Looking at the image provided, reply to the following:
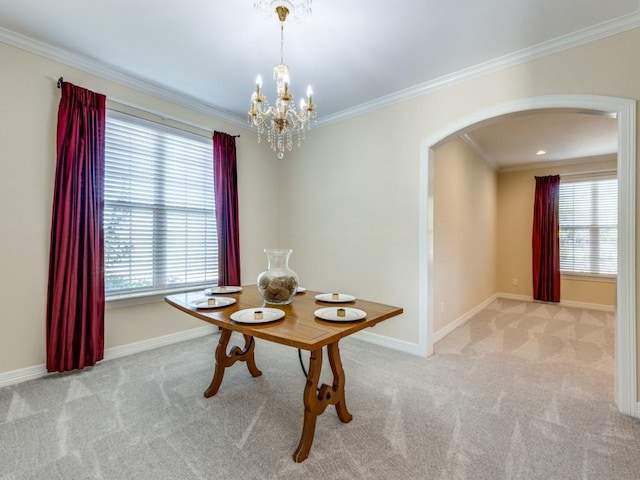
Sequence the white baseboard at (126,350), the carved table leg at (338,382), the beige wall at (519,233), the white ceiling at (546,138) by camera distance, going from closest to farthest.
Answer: the carved table leg at (338,382)
the white baseboard at (126,350)
the white ceiling at (546,138)
the beige wall at (519,233)

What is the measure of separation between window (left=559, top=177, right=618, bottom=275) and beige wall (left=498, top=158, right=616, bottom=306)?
0.89 ft

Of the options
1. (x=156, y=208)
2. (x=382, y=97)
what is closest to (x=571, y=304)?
(x=382, y=97)

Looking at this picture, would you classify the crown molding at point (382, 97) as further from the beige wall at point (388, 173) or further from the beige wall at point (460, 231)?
the beige wall at point (460, 231)

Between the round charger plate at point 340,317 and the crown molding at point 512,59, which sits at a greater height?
the crown molding at point 512,59

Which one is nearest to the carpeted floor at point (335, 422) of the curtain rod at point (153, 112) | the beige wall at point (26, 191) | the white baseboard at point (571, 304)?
the beige wall at point (26, 191)

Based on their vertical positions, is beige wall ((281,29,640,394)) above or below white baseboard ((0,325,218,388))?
above

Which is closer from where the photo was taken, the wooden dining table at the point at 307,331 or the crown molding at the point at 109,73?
the wooden dining table at the point at 307,331

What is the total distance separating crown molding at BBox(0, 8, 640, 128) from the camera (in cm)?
210

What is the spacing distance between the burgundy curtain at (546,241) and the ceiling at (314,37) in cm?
404

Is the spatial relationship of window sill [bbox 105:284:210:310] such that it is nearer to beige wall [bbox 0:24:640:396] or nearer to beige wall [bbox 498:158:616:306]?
beige wall [bbox 0:24:640:396]

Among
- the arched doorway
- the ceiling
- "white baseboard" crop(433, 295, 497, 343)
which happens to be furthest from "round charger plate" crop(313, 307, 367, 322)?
"white baseboard" crop(433, 295, 497, 343)

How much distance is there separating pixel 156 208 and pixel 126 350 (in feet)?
4.74

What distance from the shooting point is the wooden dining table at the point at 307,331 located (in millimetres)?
1385

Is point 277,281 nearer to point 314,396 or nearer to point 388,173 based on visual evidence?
point 314,396
